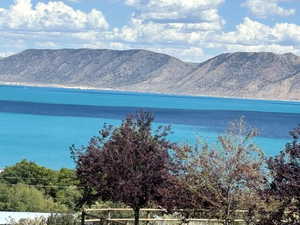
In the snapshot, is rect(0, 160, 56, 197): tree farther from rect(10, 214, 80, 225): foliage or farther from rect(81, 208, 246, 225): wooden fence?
rect(10, 214, 80, 225): foliage

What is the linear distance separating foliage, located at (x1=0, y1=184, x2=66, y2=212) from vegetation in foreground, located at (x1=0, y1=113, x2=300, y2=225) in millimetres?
4635

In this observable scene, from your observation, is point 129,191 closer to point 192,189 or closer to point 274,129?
point 192,189

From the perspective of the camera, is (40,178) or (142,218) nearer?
(142,218)

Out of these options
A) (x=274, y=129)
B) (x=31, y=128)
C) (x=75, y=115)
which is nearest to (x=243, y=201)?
(x=31, y=128)

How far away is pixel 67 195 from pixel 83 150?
7.64 m

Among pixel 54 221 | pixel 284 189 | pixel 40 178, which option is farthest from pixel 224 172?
Result: pixel 40 178

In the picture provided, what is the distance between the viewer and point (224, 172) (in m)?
13.2

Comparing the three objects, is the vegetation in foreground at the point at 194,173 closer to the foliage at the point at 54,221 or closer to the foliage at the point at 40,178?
the foliage at the point at 54,221

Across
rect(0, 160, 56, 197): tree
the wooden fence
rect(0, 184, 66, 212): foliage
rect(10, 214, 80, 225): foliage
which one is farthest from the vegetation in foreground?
rect(0, 160, 56, 197): tree

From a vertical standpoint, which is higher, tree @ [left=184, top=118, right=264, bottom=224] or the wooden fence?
tree @ [left=184, top=118, right=264, bottom=224]

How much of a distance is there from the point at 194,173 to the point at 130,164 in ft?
8.44

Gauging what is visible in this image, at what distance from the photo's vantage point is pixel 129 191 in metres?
15.1

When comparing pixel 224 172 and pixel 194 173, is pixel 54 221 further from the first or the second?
pixel 224 172

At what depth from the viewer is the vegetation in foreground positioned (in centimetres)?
1051
